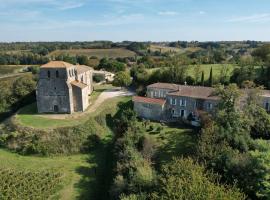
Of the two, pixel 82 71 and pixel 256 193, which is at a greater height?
pixel 82 71

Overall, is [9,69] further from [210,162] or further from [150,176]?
[210,162]

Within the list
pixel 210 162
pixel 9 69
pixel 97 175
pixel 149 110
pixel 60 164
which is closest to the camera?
pixel 210 162

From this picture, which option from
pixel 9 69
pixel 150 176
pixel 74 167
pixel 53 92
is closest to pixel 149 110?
pixel 74 167

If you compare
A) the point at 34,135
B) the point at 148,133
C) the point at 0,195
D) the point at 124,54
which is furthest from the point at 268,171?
the point at 124,54

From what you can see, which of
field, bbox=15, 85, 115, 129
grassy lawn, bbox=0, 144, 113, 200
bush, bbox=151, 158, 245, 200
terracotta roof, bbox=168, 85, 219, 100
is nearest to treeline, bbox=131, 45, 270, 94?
terracotta roof, bbox=168, 85, 219, 100

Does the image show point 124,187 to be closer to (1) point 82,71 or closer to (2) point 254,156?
(2) point 254,156
